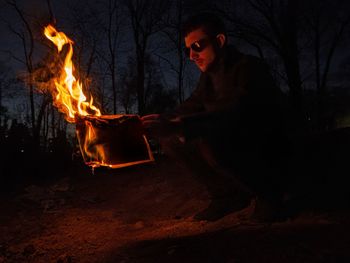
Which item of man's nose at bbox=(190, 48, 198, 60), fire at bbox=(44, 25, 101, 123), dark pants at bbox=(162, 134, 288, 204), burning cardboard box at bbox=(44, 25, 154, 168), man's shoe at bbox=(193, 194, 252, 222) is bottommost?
man's shoe at bbox=(193, 194, 252, 222)

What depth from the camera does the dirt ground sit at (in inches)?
94.4

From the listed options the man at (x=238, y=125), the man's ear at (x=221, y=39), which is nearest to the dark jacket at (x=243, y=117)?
the man at (x=238, y=125)

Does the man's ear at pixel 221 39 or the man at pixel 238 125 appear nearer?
the man at pixel 238 125

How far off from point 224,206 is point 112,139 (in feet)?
4.27

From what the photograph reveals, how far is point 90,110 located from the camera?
3990mm

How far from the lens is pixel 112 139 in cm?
333

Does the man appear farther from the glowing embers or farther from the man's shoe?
the glowing embers

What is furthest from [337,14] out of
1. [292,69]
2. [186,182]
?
[186,182]

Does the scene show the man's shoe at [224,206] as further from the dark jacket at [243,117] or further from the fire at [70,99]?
the fire at [70,99]

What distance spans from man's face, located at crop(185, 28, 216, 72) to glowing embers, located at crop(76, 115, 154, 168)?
0.90m

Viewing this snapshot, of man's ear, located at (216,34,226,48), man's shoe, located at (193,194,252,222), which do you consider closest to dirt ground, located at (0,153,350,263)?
man's shoe, located at (193,194,252,222)

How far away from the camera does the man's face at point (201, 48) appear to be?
352 centimetres

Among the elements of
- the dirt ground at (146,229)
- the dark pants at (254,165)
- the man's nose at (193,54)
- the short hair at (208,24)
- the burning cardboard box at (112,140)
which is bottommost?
the dirt ground at (146,229)

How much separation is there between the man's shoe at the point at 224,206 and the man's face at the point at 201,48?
1352mm
